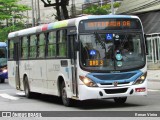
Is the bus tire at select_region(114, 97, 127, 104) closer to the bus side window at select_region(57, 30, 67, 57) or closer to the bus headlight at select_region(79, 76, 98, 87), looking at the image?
the bus headlight at select_region(79, 76, 98, 87)

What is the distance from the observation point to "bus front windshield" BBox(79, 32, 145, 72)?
51.0 ft

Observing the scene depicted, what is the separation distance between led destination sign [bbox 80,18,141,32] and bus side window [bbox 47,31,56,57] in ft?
7.44

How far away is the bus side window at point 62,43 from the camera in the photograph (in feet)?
55.3

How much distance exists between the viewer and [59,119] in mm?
13219

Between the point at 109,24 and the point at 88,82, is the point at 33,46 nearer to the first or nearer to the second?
the point at 109,24

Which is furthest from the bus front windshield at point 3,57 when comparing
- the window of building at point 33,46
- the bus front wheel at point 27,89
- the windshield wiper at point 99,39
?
the windshield wiper at point 99,39

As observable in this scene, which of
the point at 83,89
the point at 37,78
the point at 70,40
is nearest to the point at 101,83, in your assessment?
the point at 83,89

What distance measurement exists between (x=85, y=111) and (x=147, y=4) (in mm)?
30875

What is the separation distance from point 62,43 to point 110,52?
2056 mm

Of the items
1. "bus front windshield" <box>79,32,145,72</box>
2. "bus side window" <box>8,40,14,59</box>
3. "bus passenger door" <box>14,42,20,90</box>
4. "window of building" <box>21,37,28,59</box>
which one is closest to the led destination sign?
"bus front windshield" <box>79,32,145,72</box>

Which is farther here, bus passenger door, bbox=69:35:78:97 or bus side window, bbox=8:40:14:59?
bus side window, bbox=8:40:14:59

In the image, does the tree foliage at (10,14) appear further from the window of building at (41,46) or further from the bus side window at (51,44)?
the bus side window at (51,44)

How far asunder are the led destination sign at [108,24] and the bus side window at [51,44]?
7.44 ft

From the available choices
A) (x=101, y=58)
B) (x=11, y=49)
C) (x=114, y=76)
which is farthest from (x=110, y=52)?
(x=11, y=49)
